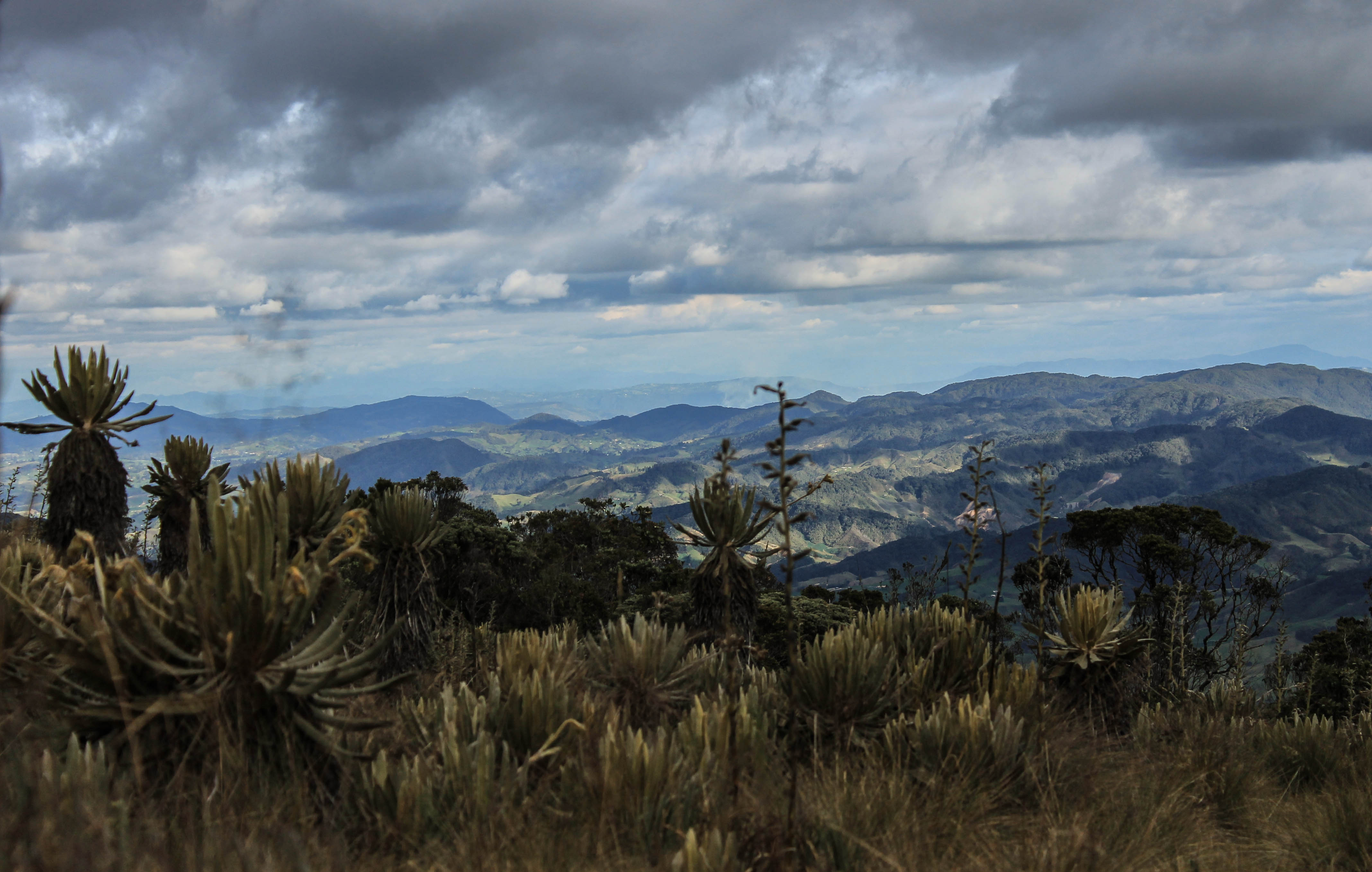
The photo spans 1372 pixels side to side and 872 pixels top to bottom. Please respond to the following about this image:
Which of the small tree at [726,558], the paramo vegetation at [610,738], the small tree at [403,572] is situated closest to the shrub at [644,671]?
the paramo vegetation at [610,738]

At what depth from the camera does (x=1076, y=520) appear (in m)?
45.6

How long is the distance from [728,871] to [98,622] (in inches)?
100.0

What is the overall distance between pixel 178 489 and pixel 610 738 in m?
7.43

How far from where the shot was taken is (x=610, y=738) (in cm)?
370

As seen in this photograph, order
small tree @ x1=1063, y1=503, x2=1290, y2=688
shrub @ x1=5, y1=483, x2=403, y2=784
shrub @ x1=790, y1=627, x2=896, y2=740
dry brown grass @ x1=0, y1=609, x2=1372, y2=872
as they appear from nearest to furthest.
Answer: dry brown grass @ x1=0, y1=609, x2=1372, y2=872, shrub @ x1=5, y1=483, x2=403, y2=784, shrub @ x1=790, y1=627, x2=896, y2=740, small tree @ x1=1063, y1=503, x2=1290, y2=688

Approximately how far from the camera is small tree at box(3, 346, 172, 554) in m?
7.94

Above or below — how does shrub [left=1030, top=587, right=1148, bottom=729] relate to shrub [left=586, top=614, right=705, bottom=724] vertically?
below

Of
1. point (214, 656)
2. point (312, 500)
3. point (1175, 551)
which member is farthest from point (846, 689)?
point (1175, 551)

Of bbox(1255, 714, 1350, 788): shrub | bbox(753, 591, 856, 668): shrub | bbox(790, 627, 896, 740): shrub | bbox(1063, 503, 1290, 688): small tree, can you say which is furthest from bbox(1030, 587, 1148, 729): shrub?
bbox(1063, 503, 1290, 688): small tree

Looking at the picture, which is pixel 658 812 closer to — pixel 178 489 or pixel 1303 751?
pixel 1303 751

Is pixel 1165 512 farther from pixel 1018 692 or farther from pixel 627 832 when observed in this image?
pixel 627 832

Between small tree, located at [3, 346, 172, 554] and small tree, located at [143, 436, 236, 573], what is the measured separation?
0.44m

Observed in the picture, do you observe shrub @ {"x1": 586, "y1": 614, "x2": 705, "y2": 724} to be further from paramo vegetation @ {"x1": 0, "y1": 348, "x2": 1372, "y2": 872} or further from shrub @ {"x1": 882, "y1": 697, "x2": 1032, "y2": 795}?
shrub @ {"x1": 882, "y1": 697, "x2": 1032, "y2": 795}

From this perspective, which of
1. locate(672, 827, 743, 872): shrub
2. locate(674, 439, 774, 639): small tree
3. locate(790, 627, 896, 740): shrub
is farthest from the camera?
locate(674, 439, 774, 639): small tree
